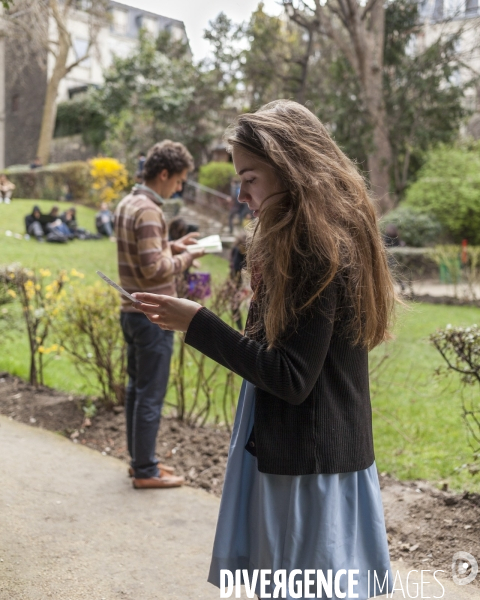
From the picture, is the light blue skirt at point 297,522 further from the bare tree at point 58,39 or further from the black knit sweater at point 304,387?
the bare tree at point 58,39

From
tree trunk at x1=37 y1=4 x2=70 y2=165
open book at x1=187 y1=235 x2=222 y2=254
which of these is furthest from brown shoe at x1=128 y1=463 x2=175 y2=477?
tree trunk at x1=37 y1=4 x2=70 y2=165

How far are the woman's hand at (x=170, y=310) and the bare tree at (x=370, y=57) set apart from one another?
1587cm

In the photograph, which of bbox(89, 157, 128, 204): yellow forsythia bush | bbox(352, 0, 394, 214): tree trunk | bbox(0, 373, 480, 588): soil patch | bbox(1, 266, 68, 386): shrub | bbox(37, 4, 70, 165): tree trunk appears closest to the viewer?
bbox(0, 373, 480, 588): soil patch

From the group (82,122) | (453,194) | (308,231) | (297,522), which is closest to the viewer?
(308,231)

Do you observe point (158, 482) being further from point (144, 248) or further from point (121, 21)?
point (121, 21)

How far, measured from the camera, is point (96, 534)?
3568 millimetres

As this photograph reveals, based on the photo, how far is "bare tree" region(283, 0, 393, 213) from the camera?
17.4m

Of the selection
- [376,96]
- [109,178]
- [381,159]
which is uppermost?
[376,96]

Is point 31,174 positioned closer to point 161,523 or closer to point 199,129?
point 199,129

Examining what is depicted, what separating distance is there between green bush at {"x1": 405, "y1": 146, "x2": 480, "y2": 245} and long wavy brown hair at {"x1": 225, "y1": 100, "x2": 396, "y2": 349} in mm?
18091

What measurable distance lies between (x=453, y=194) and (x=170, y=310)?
1873 cm

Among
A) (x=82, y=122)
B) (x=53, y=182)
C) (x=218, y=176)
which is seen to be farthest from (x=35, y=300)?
(x=82, y=122)

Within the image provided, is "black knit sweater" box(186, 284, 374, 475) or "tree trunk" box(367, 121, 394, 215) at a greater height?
"tree trunk" box(367, 121, 394, 215)

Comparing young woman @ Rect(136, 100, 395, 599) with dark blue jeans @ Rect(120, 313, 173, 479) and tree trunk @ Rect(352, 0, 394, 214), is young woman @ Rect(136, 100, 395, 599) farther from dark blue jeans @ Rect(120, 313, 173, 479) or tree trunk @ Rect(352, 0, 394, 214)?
tree trunk @ Rect(352, 0, 394, 214)
